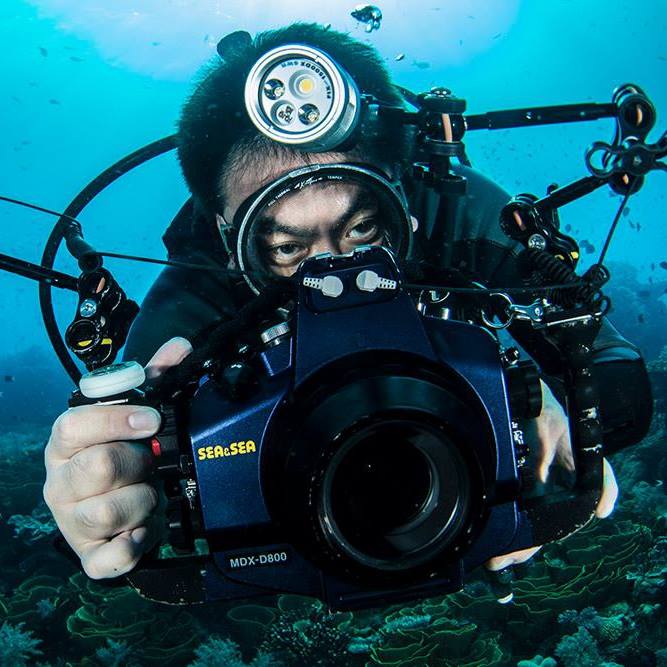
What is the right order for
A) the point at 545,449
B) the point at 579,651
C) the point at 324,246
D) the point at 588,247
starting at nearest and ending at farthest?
the point at 545,449
the point at 324,246
the point at 579,651
the point at 588,247

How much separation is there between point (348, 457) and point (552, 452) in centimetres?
90

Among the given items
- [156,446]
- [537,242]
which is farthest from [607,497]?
[156,446]

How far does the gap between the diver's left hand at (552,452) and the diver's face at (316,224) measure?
38.2 inches

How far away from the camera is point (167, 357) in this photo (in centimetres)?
165

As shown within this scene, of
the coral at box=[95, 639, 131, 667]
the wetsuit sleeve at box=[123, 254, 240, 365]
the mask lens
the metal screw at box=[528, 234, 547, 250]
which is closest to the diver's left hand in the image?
the metal screw at box=[528, 234, 547, 250]

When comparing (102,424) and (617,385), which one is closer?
(102,424)

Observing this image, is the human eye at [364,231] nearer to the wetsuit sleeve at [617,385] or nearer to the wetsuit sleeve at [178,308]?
the wetsuit sleeve at [617,385]

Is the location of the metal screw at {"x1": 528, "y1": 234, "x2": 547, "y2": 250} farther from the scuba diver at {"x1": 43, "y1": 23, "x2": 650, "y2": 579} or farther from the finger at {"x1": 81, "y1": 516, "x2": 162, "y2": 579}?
the finger at {"x1": 81, "y1": 516, "x2": 162, "y2": 579}

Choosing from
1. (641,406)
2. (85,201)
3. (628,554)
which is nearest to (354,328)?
(641,406)

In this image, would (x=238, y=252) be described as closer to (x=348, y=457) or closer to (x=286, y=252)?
(x=286, y=252)

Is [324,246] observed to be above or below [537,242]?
above

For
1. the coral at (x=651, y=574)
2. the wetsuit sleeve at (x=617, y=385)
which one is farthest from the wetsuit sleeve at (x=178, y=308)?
the coral at (x=651, y=574)

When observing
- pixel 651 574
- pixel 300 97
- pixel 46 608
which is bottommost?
pixel 651 574

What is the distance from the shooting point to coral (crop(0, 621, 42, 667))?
4.71 metres
